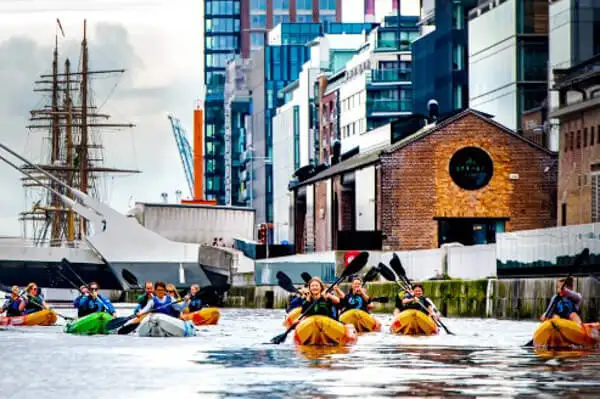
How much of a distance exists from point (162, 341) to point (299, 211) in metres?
96.9

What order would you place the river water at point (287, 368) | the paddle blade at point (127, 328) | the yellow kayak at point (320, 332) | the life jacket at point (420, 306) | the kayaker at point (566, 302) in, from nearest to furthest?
1. the river water at point (287, 368)
2. the kayaker at point (566, 302)
3. the yellow kayak at point (320, 332)
4. the paddle blade at point (127, 328)
5. the life jacket at point (420, 306)

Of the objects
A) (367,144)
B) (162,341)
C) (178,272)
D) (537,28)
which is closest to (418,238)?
(537,28)

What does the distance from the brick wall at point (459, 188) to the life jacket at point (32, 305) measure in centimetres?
4278

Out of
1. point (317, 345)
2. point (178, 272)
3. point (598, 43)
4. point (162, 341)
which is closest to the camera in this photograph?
point (317, 345)

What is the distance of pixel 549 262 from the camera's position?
68.8 meters

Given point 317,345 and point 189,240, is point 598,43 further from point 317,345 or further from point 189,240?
point 189,240

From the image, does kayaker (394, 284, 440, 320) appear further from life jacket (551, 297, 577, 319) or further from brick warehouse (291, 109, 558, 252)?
brick warehouse (291, 109, 558, 252)

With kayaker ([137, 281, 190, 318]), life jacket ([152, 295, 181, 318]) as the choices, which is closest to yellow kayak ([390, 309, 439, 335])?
kayaker ([137, 281, 190, 318])

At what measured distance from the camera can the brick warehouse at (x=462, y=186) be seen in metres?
114

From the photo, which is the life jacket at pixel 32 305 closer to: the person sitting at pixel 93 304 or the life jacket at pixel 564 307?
the person sitting at pixel 93 304

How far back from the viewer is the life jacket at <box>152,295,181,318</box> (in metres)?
56.2

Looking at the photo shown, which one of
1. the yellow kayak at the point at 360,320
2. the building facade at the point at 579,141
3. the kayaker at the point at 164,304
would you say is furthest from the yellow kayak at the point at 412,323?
the building facade at the point at 579,141

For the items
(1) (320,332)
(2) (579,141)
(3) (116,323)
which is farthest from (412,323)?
(2) (579,141)

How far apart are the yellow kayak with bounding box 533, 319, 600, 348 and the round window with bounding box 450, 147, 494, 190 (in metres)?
68.4
